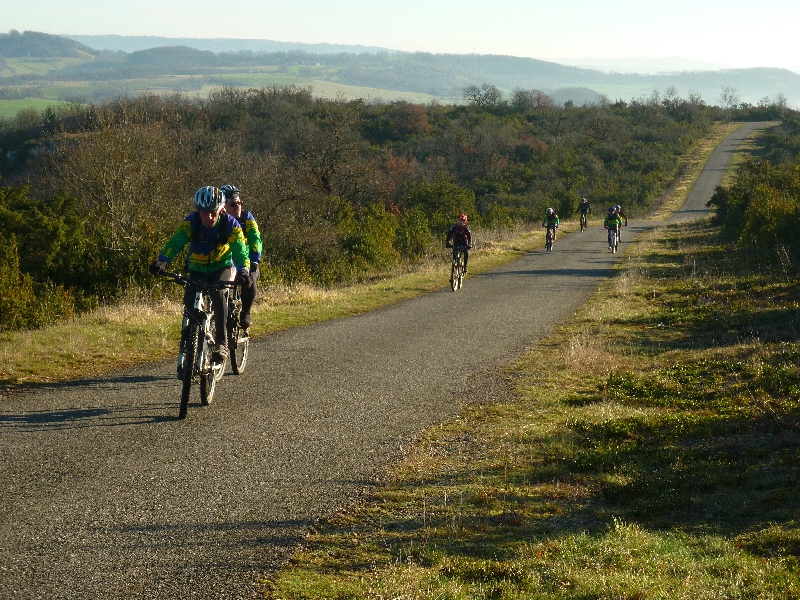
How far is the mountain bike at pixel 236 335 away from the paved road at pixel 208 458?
22cm

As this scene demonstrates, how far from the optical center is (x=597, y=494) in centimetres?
618

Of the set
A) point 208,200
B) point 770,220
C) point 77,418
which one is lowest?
point 77,418

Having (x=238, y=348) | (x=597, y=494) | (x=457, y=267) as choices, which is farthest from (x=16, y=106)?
(x=597, y=494)

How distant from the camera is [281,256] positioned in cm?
3312

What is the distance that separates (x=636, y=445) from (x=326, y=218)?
31.2 metres

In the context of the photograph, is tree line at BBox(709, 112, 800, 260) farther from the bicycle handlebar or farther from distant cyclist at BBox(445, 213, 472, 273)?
the bicycle handlebar

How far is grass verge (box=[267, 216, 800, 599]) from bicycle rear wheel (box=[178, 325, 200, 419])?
220cm

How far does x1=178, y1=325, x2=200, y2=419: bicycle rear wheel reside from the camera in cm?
750

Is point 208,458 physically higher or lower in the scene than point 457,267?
higher

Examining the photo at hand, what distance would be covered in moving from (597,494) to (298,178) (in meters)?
36.8

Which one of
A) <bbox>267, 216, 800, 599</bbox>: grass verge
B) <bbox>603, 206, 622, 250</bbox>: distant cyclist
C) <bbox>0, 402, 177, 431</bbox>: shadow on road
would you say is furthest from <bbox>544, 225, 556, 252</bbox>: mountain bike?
<bbox>0, 402, 177, 431</bbox>: shadow on road

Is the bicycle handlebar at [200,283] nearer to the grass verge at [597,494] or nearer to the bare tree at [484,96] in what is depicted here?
the grass verge at [597,494]

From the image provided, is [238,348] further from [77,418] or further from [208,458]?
[208,458]

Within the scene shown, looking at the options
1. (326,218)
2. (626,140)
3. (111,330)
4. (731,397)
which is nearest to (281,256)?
(326,218)
